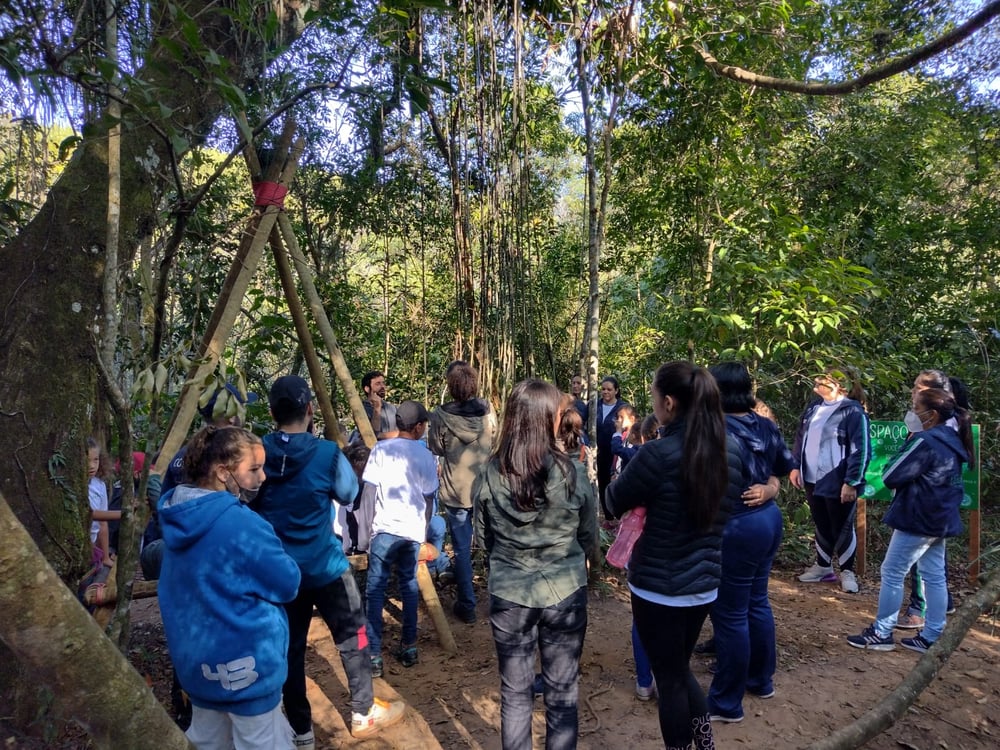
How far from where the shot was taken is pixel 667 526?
247 cm

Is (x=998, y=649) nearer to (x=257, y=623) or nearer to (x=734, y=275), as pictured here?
(x=734, y=275)

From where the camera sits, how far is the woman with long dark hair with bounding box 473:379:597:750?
235cm

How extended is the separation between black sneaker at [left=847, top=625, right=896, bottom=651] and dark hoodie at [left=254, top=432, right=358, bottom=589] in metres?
3.27

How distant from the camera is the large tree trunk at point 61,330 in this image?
2857 millimetres

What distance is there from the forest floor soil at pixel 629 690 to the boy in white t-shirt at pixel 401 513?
317 mm

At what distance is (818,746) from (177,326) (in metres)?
5.93

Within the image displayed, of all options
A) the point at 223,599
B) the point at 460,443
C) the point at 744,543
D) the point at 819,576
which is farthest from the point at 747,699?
the point at 223,599

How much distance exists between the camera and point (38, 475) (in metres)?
2.90

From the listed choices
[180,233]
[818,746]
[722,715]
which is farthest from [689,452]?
[180,233]

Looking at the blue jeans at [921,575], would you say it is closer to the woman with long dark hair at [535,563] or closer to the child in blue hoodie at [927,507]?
the child in blue hoodie at [927,507]

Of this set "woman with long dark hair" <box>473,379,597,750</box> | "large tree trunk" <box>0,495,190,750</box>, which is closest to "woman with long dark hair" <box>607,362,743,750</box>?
"woman with long dark hair" <box>473,379,597,750</box>

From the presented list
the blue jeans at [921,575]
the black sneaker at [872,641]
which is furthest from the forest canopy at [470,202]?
the black sneaker at [872,641]

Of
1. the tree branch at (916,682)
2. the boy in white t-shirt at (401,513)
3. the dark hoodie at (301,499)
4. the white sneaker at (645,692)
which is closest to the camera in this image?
the tree branch at (916,682)

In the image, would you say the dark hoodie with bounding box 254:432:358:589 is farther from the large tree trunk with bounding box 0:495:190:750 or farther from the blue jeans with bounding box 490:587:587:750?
the large tree trunk with bounding box 0:495:190:750
